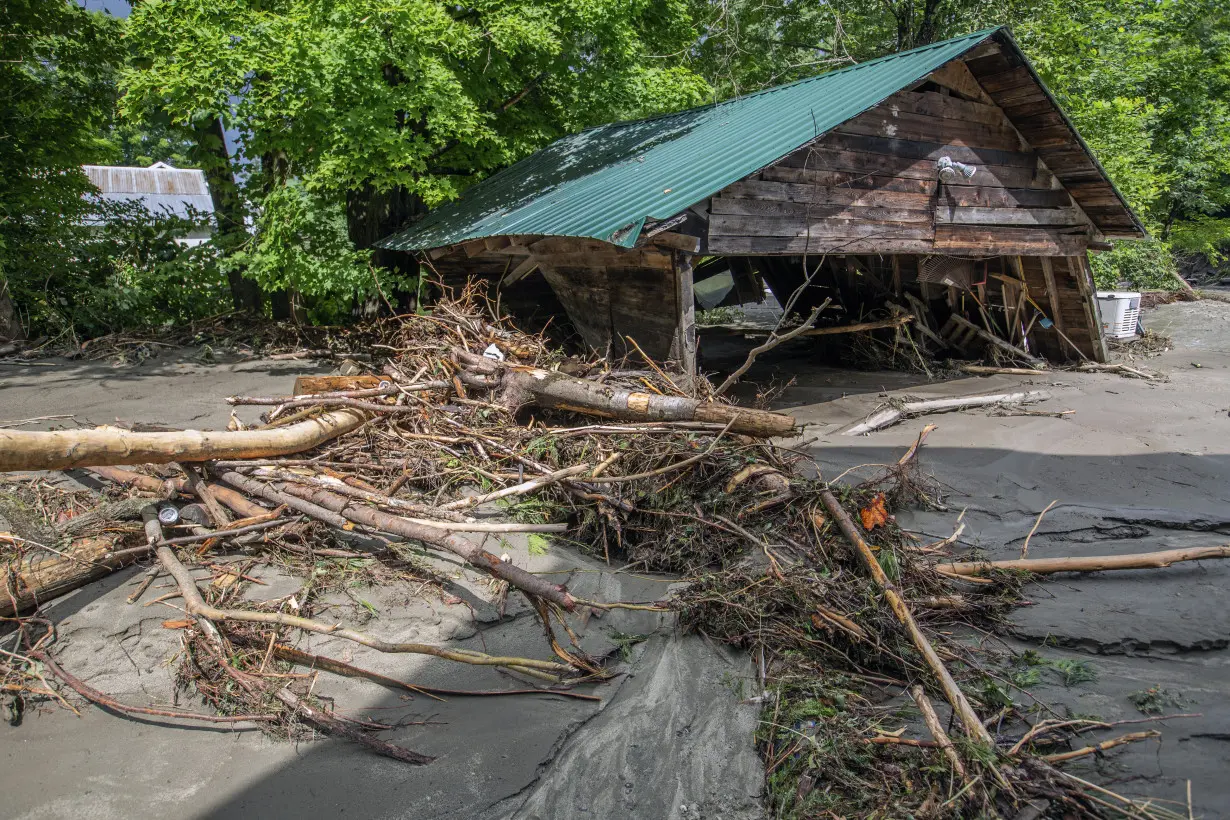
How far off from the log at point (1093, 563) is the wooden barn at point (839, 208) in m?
2.91

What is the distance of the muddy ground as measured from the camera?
3.09m

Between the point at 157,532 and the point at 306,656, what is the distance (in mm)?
1440

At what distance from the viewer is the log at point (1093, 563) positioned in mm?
4488

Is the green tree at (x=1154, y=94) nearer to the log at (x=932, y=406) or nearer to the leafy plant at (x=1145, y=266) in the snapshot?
the leafy plant at (x=1145, y=266)

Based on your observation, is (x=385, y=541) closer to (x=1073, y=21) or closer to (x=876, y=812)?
(x=876, y=812)

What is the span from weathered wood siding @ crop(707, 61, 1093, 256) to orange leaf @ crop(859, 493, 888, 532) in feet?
10.5

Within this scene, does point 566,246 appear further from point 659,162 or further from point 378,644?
point 378,644

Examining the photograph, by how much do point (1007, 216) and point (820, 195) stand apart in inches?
124

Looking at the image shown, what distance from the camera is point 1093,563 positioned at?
455cm

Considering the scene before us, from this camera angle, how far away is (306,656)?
387 centimetres

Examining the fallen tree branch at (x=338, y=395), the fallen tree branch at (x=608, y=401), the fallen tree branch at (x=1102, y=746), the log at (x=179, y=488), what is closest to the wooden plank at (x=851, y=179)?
the fallen tree branch at (x=608, y=401)

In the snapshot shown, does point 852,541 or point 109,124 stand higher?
point 109,124

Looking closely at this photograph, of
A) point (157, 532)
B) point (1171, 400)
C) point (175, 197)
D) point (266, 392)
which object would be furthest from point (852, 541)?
point (175, 197)

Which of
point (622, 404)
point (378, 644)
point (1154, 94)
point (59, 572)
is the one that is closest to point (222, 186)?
point (622, 404)
